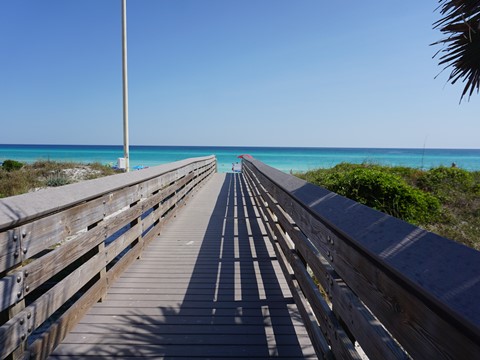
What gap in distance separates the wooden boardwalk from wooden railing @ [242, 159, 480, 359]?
0.60m

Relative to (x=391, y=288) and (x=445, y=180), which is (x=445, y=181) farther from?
(x=391, y=288)

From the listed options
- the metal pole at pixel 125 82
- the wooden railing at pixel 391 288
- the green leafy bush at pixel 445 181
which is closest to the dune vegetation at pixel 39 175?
the metal pole at pixel 125 82

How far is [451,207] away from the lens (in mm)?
9977

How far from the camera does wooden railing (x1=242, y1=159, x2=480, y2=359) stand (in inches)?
39.4

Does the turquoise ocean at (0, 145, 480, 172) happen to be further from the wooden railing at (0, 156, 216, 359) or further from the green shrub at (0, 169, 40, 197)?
the wooden railing at (0, 156, 216, 359)

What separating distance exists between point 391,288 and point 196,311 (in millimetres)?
2383

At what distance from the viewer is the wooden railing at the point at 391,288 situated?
1002 millimetres

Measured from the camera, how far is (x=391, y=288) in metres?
1.42

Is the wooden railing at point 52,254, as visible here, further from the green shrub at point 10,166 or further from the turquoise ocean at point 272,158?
the green shrub at point 10,166

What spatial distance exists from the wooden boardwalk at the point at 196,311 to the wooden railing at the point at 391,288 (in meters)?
0.60

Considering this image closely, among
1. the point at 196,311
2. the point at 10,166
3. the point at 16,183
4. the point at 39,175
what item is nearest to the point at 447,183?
the point at 196,311

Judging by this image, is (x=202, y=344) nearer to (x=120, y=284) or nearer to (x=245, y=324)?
(x=245, y=324)

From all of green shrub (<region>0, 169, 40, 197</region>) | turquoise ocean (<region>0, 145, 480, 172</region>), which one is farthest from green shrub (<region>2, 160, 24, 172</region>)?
turquoise ocean (<region>0, 145, 480, 172</region>)

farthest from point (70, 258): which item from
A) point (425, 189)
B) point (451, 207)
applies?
point (425, 189)
